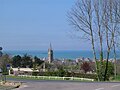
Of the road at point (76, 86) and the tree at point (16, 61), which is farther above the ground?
the tree at point (16, 61)

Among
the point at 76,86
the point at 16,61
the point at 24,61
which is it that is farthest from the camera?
the point at 24,61

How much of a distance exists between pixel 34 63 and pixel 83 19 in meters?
37.2

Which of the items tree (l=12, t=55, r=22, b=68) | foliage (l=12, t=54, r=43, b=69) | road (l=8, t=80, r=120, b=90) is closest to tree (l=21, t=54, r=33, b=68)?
foliage (l=12, t=54, r=43, b=69)

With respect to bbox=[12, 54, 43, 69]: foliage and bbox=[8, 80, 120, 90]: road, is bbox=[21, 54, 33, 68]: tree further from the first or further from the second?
bbox=[8, 80, 120, 90]: road

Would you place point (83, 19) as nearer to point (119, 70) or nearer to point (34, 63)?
point (119, 70)

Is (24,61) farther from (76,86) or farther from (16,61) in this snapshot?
(76,86)

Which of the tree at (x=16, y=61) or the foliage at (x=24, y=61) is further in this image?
the tree at (x=16, y=61)

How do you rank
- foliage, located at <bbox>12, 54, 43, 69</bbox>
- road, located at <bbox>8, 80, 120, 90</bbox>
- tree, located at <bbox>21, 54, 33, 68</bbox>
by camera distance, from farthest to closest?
tree, located at <bbox>21, 54, 33, 68</bbox> → foliage, located at <bbox>12, 54, 43, 69</bbox> → road, located at <bbox>8, 80, 120, 90</bbox>

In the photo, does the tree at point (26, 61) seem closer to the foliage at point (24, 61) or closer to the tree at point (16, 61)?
the foliage at point (24, 61)

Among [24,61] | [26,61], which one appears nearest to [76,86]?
[26,61]

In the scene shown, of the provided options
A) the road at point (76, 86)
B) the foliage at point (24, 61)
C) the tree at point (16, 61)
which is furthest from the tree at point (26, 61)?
the road at point (76, 86)

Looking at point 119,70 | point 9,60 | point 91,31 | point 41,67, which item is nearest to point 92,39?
point 91,31

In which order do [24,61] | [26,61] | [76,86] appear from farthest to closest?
[24,61], [26,61], [76,86]

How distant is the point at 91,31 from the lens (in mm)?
58000
